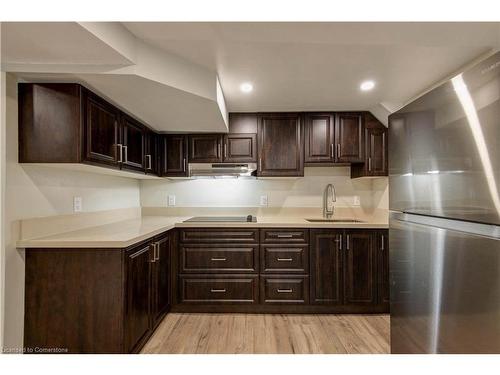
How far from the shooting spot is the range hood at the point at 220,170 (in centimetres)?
296

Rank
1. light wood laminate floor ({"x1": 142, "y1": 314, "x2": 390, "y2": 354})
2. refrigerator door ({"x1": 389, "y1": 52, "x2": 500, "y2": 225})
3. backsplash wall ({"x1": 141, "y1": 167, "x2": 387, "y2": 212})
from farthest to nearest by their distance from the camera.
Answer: backsplash wall ({"x1": 141, "y1": 167, "x2": 387, "y2": 212}) < light wood laminate floor ({"x1": 142, "y1": 314, "x2": 390, "y2": 354}) < refrigerator door ({"x1": 389, "y1": 52, "x2": 500, "y2": 225})

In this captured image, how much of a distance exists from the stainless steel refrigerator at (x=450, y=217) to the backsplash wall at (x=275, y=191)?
1.84m

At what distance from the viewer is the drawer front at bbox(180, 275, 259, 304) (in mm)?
2693

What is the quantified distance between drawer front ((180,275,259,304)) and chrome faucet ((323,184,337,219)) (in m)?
1.15

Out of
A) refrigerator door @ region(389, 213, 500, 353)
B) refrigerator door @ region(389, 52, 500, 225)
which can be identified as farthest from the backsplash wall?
refrigerator door @ region(389, 52, 500, 225)

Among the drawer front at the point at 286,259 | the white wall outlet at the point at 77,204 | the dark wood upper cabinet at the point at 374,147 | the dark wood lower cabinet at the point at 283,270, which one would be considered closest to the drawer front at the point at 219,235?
the dark wood lower cabinet at the point at 283,270

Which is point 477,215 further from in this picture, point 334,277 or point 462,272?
point 334,277

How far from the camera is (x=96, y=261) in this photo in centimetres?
171

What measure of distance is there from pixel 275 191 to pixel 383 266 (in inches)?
55.8

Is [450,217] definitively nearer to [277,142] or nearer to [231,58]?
[231,58]

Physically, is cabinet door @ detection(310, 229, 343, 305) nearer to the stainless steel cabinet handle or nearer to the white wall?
the stainless steel cabinet handle

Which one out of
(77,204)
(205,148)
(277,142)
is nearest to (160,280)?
(77,204)

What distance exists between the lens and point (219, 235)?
272 centimetres

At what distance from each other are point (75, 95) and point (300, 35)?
142 cm
